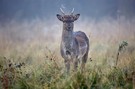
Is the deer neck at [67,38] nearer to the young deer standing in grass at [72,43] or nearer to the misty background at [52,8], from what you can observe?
the young deer standing in grass at [72,43]

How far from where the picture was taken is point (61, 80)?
5.47 m

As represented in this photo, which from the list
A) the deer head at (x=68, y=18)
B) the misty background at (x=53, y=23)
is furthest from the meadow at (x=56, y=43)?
the deer head at (x=68, y=18)

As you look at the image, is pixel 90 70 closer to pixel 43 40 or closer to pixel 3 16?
pixel 43 40

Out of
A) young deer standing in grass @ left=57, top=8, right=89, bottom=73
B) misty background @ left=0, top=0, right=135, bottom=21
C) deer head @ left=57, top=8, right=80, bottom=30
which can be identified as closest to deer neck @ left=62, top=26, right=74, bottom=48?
young deer standing in grass @ left=57, top=8, right=89, bottom=73

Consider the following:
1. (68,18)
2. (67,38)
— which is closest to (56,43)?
(67,38)

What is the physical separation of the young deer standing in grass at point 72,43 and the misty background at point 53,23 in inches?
4.3

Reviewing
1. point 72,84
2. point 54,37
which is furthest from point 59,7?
point 72,84

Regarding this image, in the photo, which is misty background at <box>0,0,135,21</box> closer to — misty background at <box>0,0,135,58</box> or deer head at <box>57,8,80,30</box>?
misty background at <box>0,0,135,58</box>

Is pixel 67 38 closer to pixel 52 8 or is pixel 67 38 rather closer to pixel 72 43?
pixel 72 43

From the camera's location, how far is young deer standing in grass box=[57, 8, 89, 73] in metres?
6.59

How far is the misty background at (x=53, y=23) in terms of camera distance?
6.79m

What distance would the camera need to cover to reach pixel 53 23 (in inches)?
267

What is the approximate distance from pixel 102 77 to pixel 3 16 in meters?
1.92

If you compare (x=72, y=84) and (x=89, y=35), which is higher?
(x=89, y=35)
